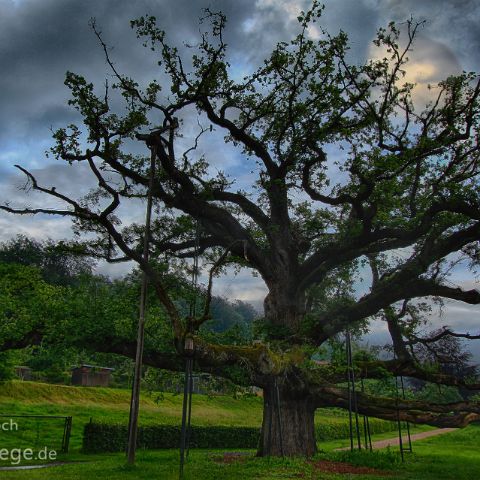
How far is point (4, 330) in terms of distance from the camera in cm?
1819

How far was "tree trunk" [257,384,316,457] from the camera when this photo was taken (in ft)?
62.0

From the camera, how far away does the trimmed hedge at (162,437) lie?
83.1 feet

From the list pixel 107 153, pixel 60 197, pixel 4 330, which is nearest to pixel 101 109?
pixel 107 153

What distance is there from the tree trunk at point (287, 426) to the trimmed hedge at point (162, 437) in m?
10.0

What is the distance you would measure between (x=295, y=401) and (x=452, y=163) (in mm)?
11473

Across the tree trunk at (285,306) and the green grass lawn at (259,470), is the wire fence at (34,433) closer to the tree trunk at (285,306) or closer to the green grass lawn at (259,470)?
the green grass lawn at (259,470)

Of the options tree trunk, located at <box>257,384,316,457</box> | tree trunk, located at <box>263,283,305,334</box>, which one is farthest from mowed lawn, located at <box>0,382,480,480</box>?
tree trunk, located at <box>263,283,305,334</box>

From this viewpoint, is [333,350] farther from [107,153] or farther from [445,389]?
[445,389]

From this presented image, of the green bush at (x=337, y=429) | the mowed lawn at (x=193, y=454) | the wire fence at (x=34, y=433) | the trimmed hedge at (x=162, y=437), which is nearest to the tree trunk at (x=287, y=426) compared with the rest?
the mowed lawn at (x=193, y=454)

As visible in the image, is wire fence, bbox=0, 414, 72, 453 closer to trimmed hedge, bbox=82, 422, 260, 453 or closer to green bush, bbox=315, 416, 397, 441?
trimmed hedge, bbox=82, 422, 260, 453

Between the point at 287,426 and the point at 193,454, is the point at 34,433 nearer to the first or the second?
the point at 193,454

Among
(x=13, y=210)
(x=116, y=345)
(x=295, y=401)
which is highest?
(x=13, y=210)

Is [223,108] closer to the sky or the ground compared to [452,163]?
closer to the sky

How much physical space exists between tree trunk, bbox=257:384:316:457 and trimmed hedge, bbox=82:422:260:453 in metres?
10.0
